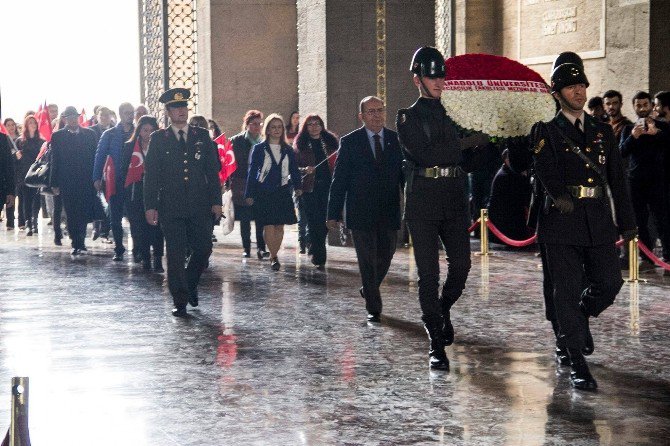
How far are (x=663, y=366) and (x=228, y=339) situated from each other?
297cm

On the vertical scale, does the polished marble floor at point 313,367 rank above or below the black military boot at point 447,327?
below

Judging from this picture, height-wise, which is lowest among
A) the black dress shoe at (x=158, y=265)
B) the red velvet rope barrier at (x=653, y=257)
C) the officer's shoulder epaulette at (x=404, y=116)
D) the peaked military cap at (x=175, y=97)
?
the black dress shoe at (x=158, y=265)

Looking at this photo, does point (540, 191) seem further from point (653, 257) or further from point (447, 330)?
point (653, 257)

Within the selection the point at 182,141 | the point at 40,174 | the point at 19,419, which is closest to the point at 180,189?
the point at 182,141

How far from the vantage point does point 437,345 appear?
7531mm

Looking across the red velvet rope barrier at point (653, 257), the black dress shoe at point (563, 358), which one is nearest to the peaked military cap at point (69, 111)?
the red velvet rope barrier at point (653, 257)

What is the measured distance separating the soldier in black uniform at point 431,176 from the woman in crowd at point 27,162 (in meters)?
11.8

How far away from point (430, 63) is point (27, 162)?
12.5 meters

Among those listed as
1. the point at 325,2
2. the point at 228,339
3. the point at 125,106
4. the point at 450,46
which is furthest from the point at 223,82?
the point at 228,339

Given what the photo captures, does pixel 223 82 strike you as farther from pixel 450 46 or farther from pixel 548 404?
pixel 548 404

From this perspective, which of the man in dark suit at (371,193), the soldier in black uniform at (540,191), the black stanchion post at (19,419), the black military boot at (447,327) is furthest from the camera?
the man in dark suit at (371,193)

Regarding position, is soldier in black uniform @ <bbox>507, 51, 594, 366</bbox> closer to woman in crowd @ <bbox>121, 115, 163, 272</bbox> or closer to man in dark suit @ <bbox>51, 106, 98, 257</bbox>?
woman in crowd @ <bbox>121, 115, 163, 272</bbox>

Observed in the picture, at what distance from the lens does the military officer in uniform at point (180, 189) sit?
32.5 feet

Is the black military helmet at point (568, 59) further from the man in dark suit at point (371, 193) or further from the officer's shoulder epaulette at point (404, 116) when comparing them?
the man in dark suit at point (371, 193)
